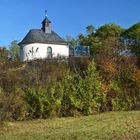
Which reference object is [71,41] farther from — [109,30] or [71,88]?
[71,88]

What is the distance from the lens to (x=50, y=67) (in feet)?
101

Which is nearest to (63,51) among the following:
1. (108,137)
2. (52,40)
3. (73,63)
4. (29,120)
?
(52,40)

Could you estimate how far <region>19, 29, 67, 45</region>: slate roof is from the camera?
59000 mm

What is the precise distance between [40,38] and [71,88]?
33.5m

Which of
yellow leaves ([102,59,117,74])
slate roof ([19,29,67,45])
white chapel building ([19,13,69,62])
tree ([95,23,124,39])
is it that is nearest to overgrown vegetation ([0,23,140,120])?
yellow leaves ([102,59,117,74])

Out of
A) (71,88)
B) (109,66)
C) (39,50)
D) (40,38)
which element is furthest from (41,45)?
(71,88)

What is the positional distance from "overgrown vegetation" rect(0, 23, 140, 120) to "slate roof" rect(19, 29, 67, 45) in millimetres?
27186

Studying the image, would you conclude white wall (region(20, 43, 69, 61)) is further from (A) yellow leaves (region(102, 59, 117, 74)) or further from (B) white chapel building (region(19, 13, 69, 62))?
(A) yellow leaves (region(102, 59, 117, 74))

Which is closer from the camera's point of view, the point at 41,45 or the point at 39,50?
the point at 39,50

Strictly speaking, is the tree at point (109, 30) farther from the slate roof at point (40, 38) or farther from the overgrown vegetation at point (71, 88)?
the overgrown vegetation at point (71, 88)

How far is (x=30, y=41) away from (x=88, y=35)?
1592 cm

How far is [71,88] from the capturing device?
26.7 metres

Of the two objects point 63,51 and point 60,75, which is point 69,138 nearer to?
point 60,75

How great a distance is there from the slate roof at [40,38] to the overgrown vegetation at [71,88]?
27.2 meters
